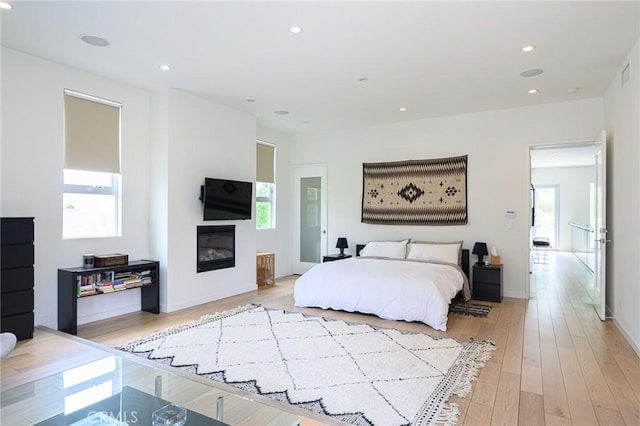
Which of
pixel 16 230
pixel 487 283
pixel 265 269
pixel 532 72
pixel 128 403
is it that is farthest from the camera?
pixel 265 269

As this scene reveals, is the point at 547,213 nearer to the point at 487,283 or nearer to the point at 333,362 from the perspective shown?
the point at 487,283

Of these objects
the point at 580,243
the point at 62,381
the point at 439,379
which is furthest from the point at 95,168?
the point at 580,243

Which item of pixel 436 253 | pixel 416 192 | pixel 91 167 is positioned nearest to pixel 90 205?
pixel 91 167

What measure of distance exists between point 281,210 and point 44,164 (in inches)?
163

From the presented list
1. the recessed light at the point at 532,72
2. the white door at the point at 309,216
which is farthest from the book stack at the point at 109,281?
the recessed light at the point at 532,72

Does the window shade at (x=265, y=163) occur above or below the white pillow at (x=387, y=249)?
above

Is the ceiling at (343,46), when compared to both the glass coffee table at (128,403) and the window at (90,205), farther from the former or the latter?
the glass coffee table at (128,403)

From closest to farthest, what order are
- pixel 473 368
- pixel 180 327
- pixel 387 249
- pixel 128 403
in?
1. pixel 128 403
2. pixel 473 368
3. pixel 180 327
4. pixel 387 249

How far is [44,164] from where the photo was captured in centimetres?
400

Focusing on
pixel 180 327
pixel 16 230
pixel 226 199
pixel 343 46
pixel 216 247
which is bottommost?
pixel 180 327

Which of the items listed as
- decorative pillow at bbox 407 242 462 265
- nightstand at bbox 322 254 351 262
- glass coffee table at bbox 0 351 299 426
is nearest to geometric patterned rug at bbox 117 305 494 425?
glass coffee table at bbox 0 351 299 426

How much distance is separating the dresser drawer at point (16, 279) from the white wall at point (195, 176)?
1.47 meters

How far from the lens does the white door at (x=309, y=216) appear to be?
A: 292 inches

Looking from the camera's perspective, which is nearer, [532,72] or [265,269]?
[532,72]
